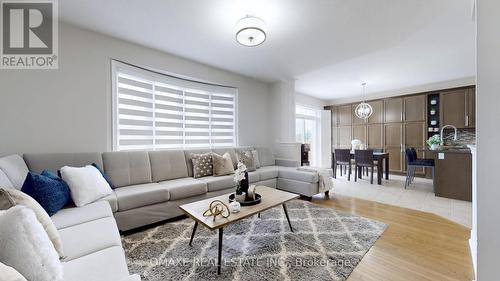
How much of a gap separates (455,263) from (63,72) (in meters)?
4.43

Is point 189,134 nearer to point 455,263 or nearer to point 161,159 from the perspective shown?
point 161,159

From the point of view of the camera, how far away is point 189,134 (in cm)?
362

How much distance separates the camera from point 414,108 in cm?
529

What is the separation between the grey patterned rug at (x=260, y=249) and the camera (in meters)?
1.55

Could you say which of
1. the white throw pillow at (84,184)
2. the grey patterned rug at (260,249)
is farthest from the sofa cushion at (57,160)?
the grey patterned rug at (260,249)

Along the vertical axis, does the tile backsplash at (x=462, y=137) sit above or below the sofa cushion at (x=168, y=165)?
above

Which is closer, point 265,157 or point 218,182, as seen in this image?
point 218,182

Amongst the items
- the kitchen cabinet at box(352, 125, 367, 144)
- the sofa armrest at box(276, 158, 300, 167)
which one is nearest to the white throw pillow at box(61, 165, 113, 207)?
the sofa armrest at box(276, 158, 300, 167)

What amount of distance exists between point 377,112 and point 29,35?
7249 mm

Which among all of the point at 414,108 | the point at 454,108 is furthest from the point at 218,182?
the point at 454,108

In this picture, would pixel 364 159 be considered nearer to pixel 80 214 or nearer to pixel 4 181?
pixel 80 214

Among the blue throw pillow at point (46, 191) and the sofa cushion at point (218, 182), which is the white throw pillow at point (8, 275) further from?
the sofa cushion at point (218, 182)

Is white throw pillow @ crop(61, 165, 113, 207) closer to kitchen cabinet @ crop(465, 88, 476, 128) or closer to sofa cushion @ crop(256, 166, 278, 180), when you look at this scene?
sofa cushion @ crop(256, 166, 278, 180)

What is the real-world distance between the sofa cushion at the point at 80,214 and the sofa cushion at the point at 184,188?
0.71 metres
